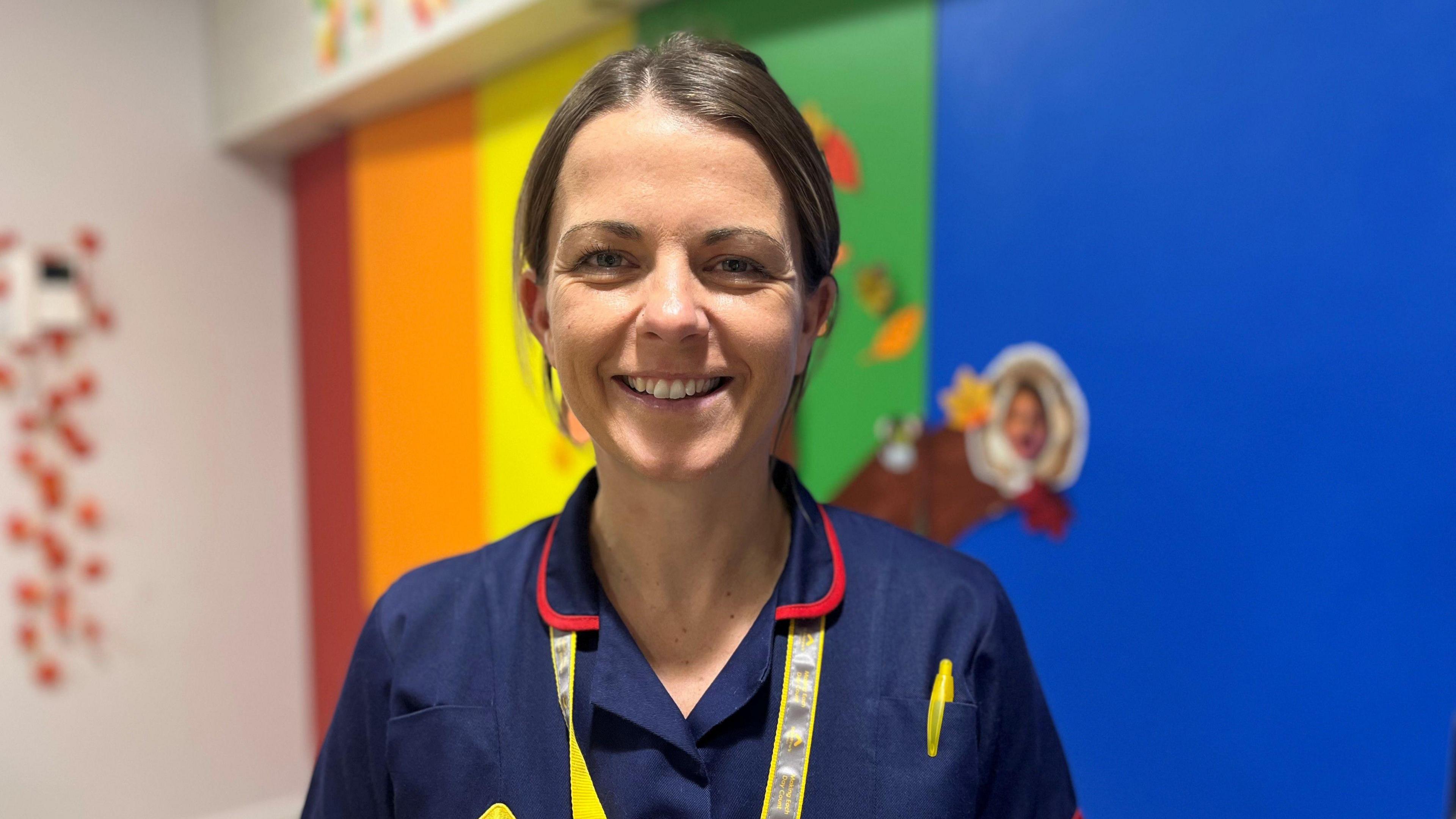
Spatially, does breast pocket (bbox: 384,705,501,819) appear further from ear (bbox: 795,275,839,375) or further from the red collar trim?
ear (bbox: 795,275,839,375)

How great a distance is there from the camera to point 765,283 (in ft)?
2.76

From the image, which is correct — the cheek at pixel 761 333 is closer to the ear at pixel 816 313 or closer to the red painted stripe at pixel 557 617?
the ear at pixel 816 313

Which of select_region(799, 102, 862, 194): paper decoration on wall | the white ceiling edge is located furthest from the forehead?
the white ceiling edge

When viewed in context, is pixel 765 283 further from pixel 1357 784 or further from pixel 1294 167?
→ pixel 1357 784

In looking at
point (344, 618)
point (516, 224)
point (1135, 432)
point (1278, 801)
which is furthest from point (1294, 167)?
point (344, 618)

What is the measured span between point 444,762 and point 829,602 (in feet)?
1.33

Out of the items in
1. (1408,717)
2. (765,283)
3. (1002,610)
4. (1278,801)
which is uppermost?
(765,283)

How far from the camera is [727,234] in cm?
81

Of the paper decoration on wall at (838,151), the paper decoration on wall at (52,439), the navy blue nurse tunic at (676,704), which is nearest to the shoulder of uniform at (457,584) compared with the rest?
the navy blue nurse tunic at (676,704)

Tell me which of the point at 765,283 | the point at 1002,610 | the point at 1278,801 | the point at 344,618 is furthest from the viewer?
the point at 344,618

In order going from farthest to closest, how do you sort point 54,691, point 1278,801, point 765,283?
1. point 54,691
2. point 1278,801
3. point 765,283

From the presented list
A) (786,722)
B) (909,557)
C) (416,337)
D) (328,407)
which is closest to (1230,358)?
(909,557)

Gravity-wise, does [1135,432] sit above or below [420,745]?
above

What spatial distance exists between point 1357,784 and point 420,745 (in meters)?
1.00
